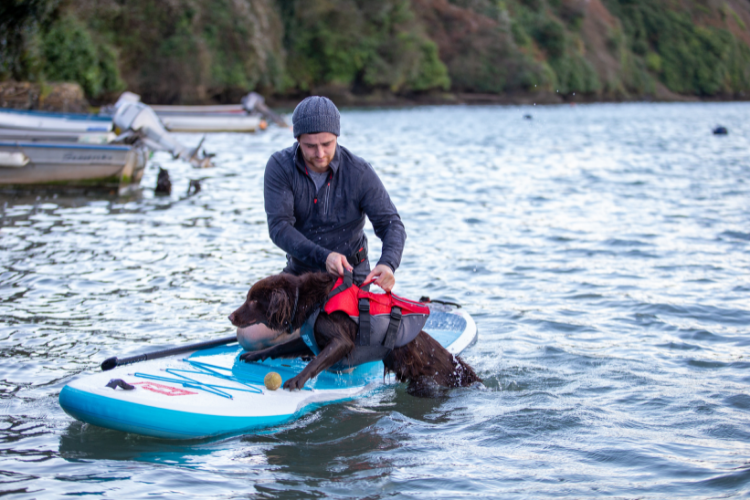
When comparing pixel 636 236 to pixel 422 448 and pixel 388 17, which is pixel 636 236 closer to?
pixel 422 448

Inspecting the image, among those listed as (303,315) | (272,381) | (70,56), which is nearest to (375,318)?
(303,315)

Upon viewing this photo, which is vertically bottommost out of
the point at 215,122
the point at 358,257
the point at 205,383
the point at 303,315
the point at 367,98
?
the point at 205,383

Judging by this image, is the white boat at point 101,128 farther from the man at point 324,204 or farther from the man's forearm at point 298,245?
the man's forearm at point 298,245

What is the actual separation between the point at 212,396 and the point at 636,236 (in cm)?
898

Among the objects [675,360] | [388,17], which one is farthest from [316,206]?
[388,17]

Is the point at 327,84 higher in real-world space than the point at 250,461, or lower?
higher

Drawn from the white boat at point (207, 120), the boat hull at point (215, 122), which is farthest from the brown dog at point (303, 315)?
the boat hull at point (215, 122)

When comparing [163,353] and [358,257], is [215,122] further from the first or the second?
[358,257]

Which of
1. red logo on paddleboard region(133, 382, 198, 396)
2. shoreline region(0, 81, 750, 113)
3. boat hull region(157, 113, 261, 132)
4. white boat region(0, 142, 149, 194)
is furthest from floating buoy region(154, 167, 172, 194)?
boat hull region(157, 113, 261, 132)

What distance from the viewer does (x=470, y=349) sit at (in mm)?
6789

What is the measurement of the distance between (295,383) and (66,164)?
40.6 feet

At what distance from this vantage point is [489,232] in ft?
40.9

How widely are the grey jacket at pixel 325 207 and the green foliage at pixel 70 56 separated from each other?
30.2 metres

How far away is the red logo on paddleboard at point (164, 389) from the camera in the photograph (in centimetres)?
492
